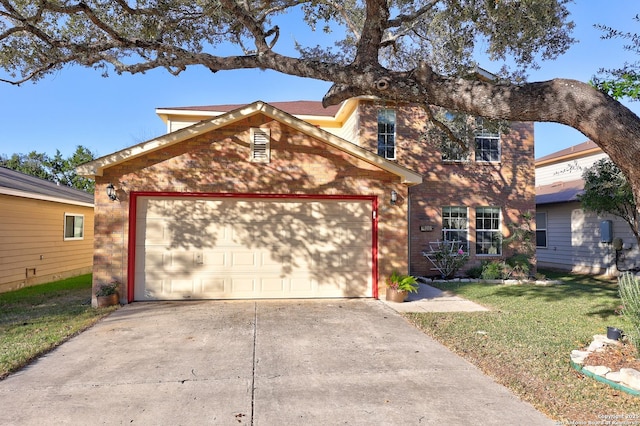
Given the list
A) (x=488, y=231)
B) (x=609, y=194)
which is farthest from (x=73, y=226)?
(x=609, y=194)

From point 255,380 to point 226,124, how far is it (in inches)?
236

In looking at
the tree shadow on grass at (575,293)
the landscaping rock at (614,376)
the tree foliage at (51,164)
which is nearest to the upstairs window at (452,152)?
the tree shadow on grass at (575,293)

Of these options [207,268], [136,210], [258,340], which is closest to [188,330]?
[258,340]

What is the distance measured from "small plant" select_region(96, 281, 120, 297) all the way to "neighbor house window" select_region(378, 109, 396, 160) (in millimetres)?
8720

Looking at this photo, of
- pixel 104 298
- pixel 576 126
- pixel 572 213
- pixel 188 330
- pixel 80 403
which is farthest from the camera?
pixel 572 213

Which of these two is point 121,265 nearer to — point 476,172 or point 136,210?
point 136,210

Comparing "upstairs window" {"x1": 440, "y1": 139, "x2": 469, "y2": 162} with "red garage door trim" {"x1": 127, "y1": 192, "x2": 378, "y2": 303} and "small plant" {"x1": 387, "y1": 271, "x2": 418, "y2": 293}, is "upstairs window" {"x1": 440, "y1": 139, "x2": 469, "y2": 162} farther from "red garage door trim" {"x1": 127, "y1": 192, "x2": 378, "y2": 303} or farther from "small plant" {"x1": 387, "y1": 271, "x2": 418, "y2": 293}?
"small plant" {"x1": 387, "y1": 271, "x2": 418, "y2": 293}

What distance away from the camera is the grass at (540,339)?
3.91 meters

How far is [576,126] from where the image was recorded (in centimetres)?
439

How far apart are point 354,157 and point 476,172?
251 inches

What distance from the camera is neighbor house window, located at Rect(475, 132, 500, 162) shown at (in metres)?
13.8

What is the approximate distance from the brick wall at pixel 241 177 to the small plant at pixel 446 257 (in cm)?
400

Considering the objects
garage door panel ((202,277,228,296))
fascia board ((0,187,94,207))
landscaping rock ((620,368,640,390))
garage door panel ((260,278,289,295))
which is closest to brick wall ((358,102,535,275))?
garage door panel ((260,278,289,295))

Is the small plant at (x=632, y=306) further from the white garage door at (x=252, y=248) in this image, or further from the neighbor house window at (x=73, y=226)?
the neighbor house window at (x=73, y=226)
